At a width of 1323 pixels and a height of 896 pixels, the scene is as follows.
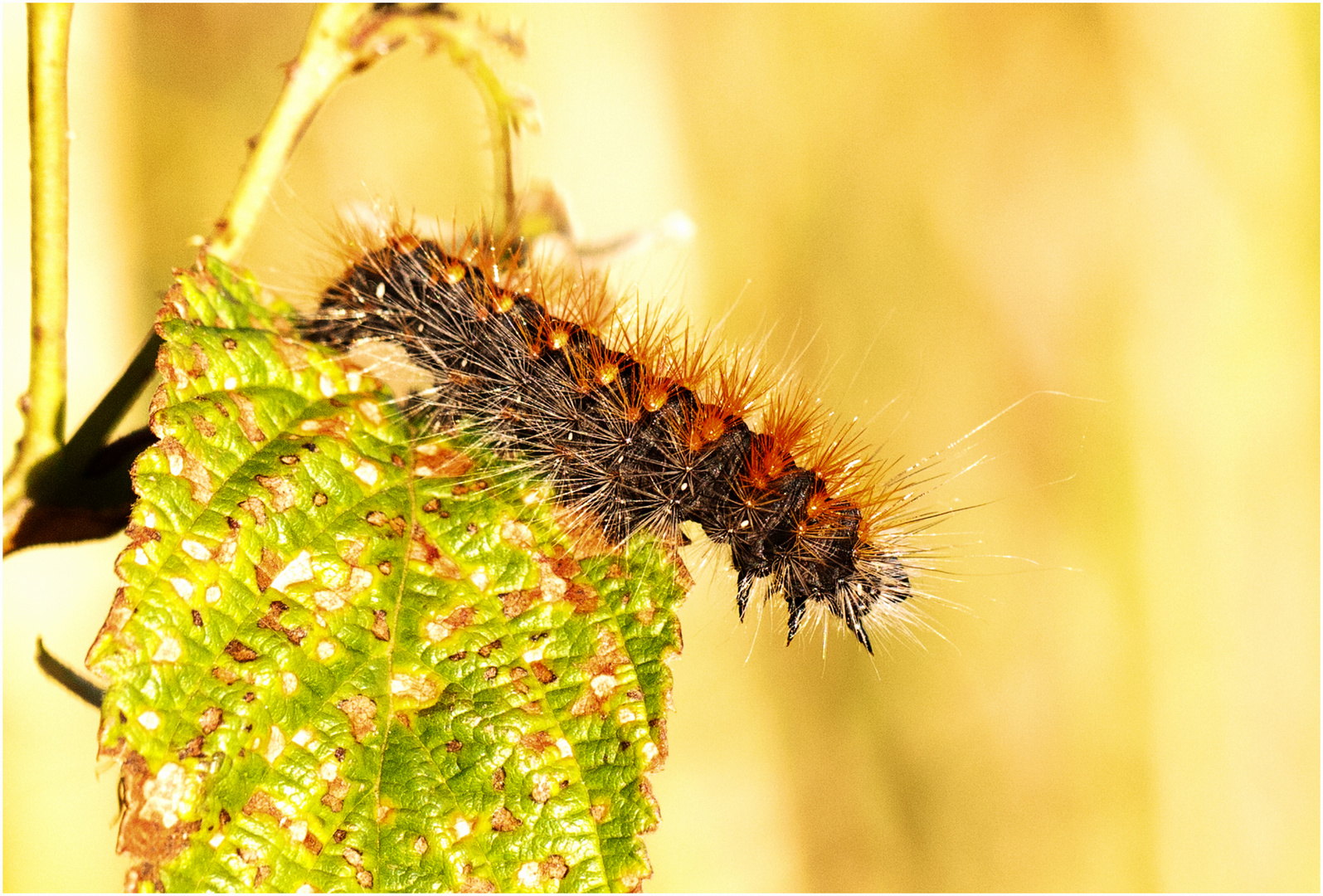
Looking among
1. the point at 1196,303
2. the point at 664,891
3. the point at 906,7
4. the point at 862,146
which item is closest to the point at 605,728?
the point at 664,891

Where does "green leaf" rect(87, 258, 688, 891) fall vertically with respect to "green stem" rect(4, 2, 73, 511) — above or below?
below

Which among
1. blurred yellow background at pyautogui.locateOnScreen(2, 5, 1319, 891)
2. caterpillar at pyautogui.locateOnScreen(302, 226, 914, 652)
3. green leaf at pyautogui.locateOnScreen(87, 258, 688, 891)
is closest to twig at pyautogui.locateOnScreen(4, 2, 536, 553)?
green leaf at pyautogui.locateOnScreen(87, 258, 688, 891)

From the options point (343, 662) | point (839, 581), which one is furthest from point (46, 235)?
point (839, 581)

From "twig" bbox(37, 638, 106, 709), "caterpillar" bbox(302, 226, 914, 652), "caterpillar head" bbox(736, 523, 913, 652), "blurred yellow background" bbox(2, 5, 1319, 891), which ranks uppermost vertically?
"blurred yellow background" bbox(2, 5, 1319, 891)

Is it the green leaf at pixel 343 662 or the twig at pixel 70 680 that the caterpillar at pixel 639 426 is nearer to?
the green leaf at pixel 343 662

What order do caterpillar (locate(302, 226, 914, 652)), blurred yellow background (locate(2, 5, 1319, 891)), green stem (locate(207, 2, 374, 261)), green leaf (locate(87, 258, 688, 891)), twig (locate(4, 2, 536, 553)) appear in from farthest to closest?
blurred yellow background (locate(2, 5, 1319, 891)) < caterpillar (locate(302, 226, 914, 652)) < green stem (locate(207, 2, 374, 261)) < twig (locate(4, 2, 536, 553)) < green leaf (locate(87, 258, 688, 891))

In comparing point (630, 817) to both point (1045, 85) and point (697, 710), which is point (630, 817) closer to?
point (697, 710)

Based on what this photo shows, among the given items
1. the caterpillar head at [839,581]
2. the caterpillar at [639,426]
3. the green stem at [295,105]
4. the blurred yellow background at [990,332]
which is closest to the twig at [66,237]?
the green stem at [295,105]

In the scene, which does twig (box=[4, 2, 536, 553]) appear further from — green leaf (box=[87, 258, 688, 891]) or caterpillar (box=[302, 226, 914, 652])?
caterpillar (box=[302, 226, 914, 652])
